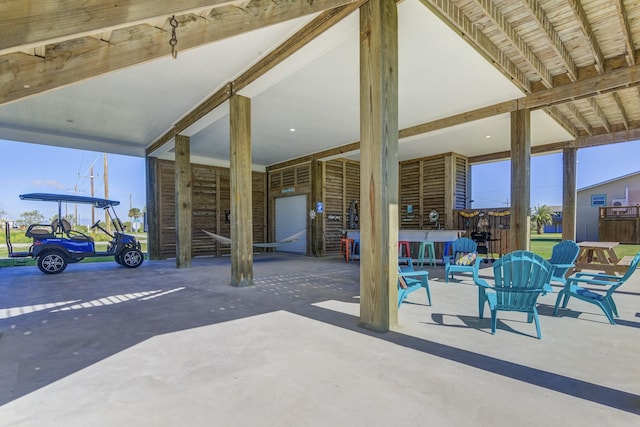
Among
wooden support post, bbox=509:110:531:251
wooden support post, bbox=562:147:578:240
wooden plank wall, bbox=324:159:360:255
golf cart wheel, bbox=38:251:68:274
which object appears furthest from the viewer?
wooden plank wall, bbox=324:159:360:255

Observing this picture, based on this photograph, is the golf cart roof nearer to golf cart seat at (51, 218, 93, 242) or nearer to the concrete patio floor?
golf cart seat at (51, 218, 93, 242)

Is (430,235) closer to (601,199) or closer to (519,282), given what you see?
(519,282)

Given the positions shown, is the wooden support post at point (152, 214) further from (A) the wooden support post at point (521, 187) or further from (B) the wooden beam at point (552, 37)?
(B) the wooden beam at point (552, 37)

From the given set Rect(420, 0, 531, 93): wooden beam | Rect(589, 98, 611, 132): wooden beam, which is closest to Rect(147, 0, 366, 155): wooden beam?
Rect(420, 0, 531, 93): wooden beam

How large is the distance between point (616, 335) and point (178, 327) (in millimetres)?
3938

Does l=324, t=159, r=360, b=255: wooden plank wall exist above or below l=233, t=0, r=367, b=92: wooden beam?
below

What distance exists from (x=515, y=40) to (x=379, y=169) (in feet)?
9.19

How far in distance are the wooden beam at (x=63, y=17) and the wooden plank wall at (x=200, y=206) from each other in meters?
8.63

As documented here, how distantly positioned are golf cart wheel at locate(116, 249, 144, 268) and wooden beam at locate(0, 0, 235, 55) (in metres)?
7.06

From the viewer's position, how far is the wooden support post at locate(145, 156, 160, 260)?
904 centimetres

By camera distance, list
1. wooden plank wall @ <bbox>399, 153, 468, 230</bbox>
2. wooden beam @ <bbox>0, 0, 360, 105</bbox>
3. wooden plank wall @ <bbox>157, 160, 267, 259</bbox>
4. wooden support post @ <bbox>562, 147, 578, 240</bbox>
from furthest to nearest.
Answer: wooden plank wall @ <bbox>399, 153, 468, 230</bbox>, wooden plank wall @ <bbox>157, 160, 267, 259</bbox>, wooden support post @ <bbox>562, 147, 578, 240</bbox>, wooden beam @ <bbox>0, 0, 360, 105</bbox>

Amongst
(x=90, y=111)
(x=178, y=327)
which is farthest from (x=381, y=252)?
(x=90, y=111)

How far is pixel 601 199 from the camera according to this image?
16922 mm

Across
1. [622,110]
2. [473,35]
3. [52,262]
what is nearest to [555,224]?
[622,110]
